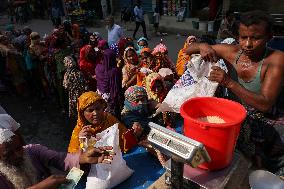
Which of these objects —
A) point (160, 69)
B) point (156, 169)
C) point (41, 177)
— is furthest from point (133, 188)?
point (160, 69)

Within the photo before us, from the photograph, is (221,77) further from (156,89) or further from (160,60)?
(160,60)

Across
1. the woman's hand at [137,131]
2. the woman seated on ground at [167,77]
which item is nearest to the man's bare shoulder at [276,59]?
the woman's hand at [137,131]

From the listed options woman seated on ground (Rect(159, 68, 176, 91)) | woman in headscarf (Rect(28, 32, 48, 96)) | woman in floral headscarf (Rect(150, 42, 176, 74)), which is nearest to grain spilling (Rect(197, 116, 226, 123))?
woman seated on ground (Rect(159, 68, 176, 91))

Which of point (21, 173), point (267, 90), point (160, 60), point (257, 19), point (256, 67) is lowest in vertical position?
point (21, 173)

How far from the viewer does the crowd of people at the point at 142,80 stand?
176cm

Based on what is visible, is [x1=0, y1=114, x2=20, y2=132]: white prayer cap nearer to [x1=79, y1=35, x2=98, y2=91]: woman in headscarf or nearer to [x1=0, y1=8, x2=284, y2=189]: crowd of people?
[x1=0, y1=8, x2=284, y2=189]: crowd of people

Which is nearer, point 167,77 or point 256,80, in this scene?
point 256,80

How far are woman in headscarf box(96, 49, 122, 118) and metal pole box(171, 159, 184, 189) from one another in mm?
3319

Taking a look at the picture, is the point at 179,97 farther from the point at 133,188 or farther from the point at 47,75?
the point at 47,75

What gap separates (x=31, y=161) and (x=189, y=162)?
150cm

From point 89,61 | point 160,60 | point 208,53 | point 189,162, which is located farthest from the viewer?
point 89,61

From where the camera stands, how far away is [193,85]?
2.27 metres

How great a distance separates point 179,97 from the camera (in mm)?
2320

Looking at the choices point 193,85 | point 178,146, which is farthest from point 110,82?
point 178,146
